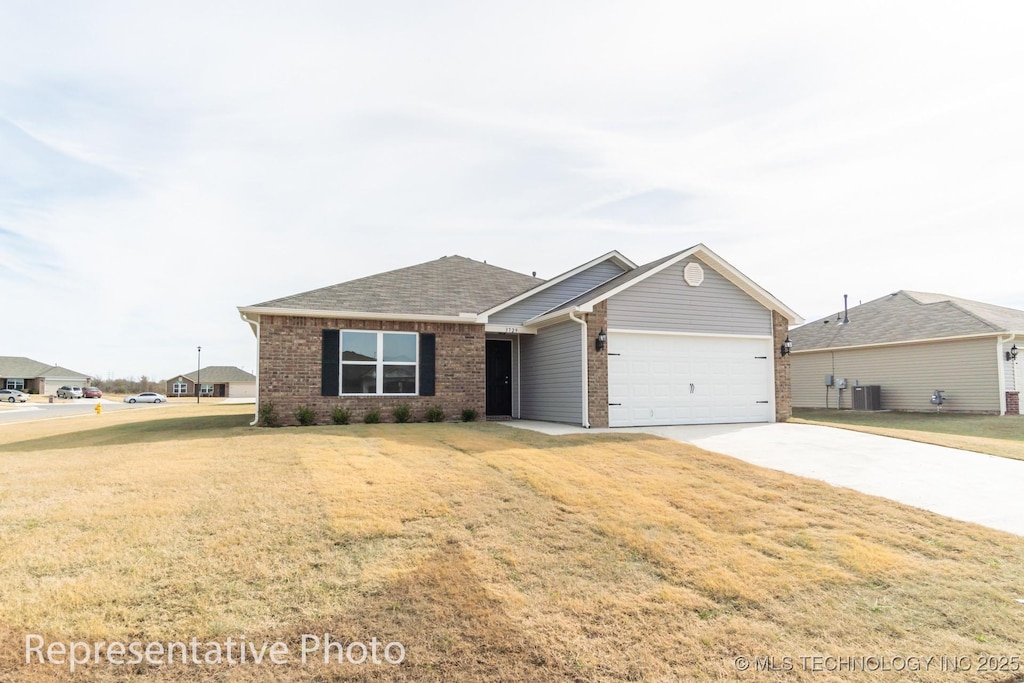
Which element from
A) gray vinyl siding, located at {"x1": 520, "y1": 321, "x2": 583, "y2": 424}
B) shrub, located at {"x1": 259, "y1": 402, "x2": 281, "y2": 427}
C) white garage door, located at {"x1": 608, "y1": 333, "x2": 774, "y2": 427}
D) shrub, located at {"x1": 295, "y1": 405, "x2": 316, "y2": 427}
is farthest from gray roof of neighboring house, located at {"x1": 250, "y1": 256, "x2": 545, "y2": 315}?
white garage door, located at {"x1": 608, "y1": 333, "x2": 774, "y2": 427}

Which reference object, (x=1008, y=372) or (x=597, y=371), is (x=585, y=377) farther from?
(x=1008, y=372)

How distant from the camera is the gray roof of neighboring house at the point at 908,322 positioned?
771 inches

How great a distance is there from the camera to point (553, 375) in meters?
→ 15.2

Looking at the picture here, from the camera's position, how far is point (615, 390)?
13.7m

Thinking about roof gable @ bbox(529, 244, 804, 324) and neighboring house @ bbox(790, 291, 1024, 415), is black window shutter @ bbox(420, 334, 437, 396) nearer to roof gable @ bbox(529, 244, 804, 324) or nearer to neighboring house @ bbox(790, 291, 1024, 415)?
roof gable @ bbox(529, 244, 804, 324)

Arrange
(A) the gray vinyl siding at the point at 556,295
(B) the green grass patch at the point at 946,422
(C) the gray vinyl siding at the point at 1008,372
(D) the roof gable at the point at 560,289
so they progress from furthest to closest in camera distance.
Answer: (C) the gray vinyl siding at the point at 1008,372
(A) the gray vinyl siding at the point at 556,295
(D) the roof gable at the point at 560,289
(B) the green grass patch at the point at 946,422

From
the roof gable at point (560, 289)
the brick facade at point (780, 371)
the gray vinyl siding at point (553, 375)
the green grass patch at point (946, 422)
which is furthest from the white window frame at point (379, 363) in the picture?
the green grass patch at point (946, 422)

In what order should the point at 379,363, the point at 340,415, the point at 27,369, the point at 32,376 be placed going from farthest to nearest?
the point at 27,369 < the point at 32,376 < the point at 379,363 < the point at 340,415

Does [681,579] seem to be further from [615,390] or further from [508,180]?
[508,180]

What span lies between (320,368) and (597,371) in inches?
258

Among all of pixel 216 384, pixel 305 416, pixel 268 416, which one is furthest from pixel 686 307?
pixel 216 384

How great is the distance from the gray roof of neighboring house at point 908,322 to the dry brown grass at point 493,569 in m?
16.7

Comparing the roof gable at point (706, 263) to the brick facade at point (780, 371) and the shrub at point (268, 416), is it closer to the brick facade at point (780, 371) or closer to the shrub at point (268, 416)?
the brick facade at point (780, 371)

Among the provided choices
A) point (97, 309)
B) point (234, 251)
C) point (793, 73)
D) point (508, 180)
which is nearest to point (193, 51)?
point (508, 180)
